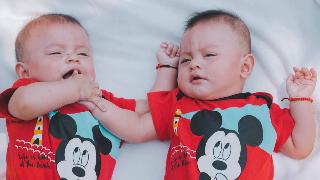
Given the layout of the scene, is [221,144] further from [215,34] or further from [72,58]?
[72,58]

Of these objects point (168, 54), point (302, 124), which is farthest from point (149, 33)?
point (302, 124)

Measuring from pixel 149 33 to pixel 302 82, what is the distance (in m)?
0.54

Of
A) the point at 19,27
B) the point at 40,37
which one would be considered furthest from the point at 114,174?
the point at 19,27

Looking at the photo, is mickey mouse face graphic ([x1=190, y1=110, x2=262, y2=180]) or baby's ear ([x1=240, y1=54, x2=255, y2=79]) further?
baby's ear ([x1=240, y1=54, x2=255, y2=79])

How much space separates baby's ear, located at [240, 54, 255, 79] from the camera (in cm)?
177

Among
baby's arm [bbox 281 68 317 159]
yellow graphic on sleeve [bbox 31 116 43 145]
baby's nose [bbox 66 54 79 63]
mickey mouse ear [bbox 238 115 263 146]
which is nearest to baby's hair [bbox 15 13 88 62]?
baby's nose [bbox 66 54 79 63]

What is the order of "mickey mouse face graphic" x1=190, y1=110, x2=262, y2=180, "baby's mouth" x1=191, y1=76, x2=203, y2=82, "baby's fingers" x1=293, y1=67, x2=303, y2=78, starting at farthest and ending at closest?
1. "baby's fingers" x1=293, y1=67, x2=303, y2=78
2. "baby's mouth" x1=191, y1=76, x2=203, y2=82
3. "mickey mouse face graphic" x1=190, y1=110, x2=262, y2=180

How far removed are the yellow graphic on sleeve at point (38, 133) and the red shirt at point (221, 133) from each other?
1.12 ft

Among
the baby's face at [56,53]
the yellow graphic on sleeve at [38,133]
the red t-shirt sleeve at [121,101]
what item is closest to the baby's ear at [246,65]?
the red t-shirt sleeve at [121,101]

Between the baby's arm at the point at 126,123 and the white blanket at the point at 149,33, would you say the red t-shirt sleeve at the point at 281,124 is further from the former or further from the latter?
the baby's arm at the point at 126,123

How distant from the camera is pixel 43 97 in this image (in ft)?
5.35

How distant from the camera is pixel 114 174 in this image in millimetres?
1768

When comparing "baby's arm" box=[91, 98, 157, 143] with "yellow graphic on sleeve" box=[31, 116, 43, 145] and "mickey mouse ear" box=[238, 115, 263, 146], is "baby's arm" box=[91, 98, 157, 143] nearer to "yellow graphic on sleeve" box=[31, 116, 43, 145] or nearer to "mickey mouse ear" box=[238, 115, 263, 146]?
"yellow graphic on sleeve" box=[31, 116, 43, 145]

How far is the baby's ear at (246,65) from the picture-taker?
1773 mm
